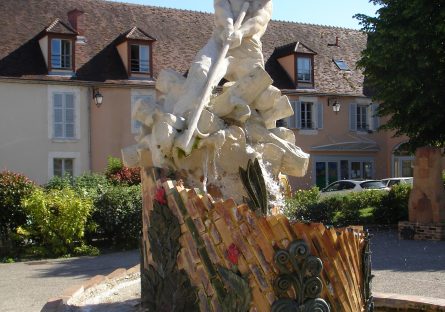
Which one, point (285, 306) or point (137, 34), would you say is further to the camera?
point (137, 34)

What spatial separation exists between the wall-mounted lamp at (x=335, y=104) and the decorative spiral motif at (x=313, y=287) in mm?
27599

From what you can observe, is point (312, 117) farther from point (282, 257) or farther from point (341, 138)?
point (282, 257)

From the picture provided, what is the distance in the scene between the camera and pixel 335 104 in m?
31.5

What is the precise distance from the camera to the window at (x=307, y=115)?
3136 centimetres

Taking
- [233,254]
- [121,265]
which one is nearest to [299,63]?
[121,265]

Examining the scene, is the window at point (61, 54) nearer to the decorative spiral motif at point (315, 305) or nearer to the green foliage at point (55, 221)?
the green foliage at point (55, 221)

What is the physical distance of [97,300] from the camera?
692cm

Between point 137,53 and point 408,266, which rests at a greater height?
point 137,53

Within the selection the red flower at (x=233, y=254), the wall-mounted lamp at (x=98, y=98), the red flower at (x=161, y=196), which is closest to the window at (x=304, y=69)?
the wall-mounted lamp at (x=98, y=98)

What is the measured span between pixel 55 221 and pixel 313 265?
10.8 meters

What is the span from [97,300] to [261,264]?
3038 millimetres

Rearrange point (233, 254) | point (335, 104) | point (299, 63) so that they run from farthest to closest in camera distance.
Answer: point (335, 104) < point (299, 63) < point (233, 254)

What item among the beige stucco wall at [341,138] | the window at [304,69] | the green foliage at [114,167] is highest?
the window at [304,69]

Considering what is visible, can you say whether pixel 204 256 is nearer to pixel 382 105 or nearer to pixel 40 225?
pixel 40 225
